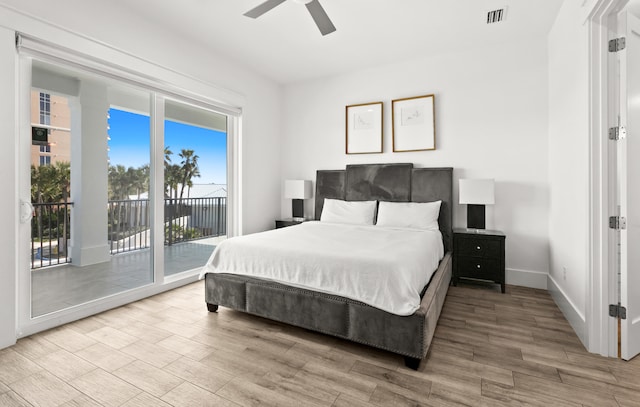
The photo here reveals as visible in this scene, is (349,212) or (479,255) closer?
(479,255)

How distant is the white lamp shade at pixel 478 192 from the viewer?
350 centimetres

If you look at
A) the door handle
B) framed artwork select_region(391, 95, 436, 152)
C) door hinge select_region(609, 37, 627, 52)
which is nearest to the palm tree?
the door handle

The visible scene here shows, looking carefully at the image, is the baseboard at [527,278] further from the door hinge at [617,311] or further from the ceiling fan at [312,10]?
the ceiling fan at [312,10]

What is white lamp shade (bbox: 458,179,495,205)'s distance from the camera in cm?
350

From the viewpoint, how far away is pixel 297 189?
4.80m

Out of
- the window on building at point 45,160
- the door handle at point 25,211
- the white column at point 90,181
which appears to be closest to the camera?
the door handle at point 25,211

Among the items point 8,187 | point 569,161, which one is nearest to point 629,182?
point 569,161

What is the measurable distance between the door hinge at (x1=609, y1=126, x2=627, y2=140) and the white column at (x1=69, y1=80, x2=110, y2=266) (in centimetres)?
466

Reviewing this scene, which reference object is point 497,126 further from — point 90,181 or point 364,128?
point 90,181

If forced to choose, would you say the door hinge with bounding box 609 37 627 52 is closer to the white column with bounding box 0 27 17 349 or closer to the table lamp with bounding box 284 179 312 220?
the table lamp with bounding box 284 179 312 220

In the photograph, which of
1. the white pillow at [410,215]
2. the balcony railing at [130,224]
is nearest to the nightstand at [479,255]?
the white pillow at [410,215]

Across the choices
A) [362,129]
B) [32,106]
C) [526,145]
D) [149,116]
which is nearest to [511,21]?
[526,145]

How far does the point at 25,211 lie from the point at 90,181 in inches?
50.9

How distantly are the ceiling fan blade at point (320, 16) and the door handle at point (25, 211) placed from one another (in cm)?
280
